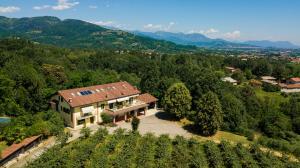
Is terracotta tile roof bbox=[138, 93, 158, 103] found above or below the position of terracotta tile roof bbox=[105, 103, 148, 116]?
above

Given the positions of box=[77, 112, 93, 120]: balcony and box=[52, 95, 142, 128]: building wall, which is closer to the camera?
box=[52, 95, 142, 128]: building wall

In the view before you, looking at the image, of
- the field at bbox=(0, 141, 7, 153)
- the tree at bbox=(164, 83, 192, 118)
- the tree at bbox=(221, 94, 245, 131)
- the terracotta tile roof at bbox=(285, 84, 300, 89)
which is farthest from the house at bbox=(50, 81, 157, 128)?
the terracotta tile roof at bbox=(285, 84, 300, 89)

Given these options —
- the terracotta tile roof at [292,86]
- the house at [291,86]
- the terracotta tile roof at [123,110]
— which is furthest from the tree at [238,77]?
the terracotta tile roof at [123,110]

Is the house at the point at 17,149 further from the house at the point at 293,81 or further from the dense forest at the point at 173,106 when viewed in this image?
the house at the point at 293,81

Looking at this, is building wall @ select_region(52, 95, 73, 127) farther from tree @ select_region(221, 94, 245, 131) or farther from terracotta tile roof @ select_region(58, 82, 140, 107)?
tree @ select_region(221, 94, 245, 131)

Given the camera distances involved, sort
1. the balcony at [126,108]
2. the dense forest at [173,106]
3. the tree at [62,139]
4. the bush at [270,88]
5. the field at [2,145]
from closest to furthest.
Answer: the field at [2,145]
the tree at [62,139]
the dense forest at [173,106]
the balcony at [126,108]
the bush at [270,88]

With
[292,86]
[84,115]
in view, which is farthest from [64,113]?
[292,86]
